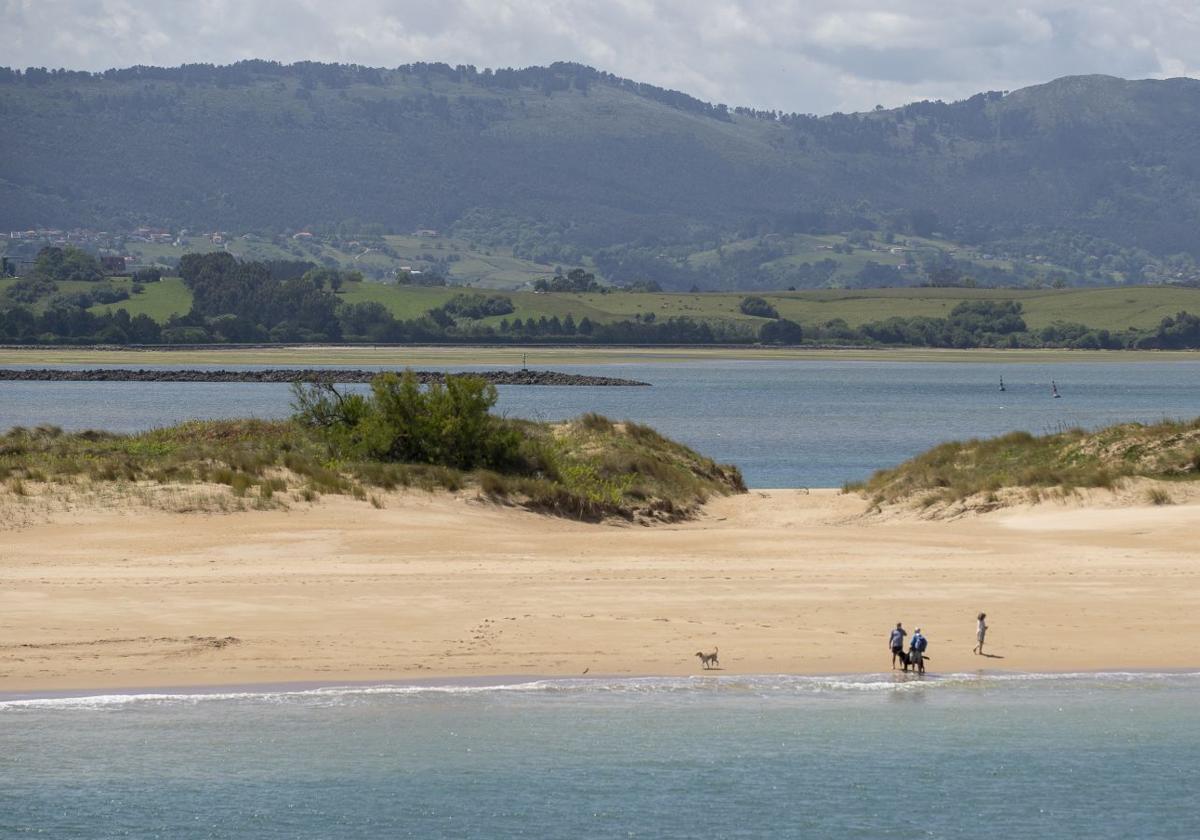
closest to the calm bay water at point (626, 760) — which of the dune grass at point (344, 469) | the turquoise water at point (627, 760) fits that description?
the turquoise water at point (627, 760)

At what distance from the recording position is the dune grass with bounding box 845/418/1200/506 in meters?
39.3

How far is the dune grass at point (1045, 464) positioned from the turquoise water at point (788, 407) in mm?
13544

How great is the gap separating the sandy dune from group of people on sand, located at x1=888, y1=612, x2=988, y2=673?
0.23m

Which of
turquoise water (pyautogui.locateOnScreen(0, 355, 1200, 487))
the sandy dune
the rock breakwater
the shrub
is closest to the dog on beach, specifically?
the sandy dune

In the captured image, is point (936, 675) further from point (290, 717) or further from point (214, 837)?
point (214, 837)

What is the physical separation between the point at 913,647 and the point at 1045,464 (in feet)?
65.6

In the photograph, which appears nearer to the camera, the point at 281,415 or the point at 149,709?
the point at 149,709

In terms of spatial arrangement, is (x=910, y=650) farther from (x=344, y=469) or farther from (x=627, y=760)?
(x=344, y=469)

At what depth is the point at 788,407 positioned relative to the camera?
114000 mm

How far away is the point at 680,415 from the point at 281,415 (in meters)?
23.0

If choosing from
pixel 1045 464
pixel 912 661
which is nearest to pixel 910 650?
pixel 912 661

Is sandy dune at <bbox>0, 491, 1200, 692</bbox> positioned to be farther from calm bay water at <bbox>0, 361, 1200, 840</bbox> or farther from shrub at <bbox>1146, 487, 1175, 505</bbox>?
shrub at <bbox>1146, 487, 1175, 505</bbox>

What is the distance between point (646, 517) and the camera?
1540 inches

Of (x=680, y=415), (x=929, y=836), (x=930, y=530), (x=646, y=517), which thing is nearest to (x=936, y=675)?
(x=929, y=836)
